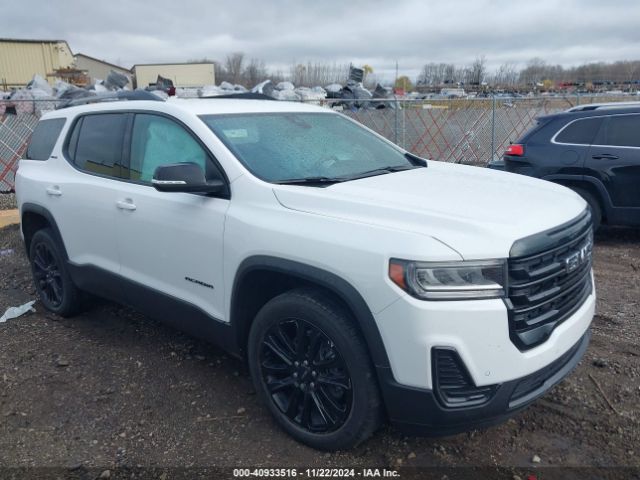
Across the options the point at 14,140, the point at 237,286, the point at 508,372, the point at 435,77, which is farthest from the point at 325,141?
the point at 435,77

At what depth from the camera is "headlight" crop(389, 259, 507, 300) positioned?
2430 millimetres

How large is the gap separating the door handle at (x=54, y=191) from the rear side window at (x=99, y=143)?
0.25m

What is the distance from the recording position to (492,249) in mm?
2445

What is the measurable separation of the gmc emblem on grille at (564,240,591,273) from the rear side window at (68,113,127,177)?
2.94m

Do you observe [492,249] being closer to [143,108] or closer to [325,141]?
[325,141]

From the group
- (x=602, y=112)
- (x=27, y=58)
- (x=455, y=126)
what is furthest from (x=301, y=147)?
(x=27, y=58)

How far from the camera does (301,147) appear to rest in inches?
143

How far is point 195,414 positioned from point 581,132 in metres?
5.83

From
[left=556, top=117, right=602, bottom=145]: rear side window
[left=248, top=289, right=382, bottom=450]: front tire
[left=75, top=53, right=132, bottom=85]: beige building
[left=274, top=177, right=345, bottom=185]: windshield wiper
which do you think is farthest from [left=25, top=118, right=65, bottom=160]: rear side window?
[left=75, top=53, right=132, bottom=85]: beige building

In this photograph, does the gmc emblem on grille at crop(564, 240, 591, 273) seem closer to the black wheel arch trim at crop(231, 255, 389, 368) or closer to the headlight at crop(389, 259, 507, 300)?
the headlight at crop(389, 259, 507, 300)

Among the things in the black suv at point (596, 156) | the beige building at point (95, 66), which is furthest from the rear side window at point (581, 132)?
the beige building at point (95, 66)

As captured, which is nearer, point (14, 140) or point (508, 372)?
point (508, 372)

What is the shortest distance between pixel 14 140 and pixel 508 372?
12058 mm

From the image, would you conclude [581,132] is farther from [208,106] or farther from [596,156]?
[208,106]
